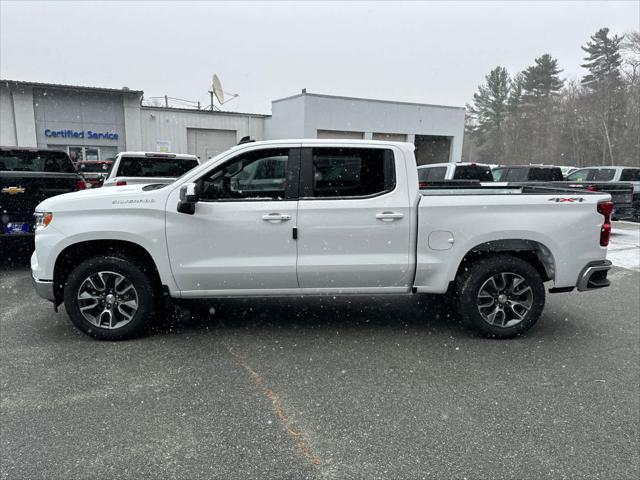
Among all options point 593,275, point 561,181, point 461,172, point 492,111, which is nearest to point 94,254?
point 593,275

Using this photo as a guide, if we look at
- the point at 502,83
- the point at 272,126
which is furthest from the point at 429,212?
the point at 502,83

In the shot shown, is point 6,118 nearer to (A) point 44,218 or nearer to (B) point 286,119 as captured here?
(B) point 286,119

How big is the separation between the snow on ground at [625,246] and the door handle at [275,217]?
6962 millimetres

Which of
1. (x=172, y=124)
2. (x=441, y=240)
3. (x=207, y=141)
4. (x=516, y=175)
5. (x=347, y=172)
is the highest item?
(x=172, y=124)

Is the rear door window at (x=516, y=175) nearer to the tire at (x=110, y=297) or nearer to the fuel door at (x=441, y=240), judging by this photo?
the fuel door at (x=441, y=240)

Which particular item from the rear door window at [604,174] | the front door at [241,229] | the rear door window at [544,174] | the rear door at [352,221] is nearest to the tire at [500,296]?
the rear door at [352,221]

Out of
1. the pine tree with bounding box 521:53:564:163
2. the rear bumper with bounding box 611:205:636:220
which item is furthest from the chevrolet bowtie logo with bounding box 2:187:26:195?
the pine tree with bounding box 521:53:564:163

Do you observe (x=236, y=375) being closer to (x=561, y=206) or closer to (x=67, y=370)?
(x=67, y=370)

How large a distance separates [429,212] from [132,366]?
2.99 m

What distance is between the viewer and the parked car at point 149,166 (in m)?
9.28

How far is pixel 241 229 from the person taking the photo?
4.60 metres

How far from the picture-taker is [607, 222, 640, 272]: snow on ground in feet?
29.7

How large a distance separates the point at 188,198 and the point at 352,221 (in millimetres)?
1517

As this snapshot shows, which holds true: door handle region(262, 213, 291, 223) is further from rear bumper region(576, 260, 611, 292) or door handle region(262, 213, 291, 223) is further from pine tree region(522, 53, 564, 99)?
pine tree region(522, 53, 564, 99)
